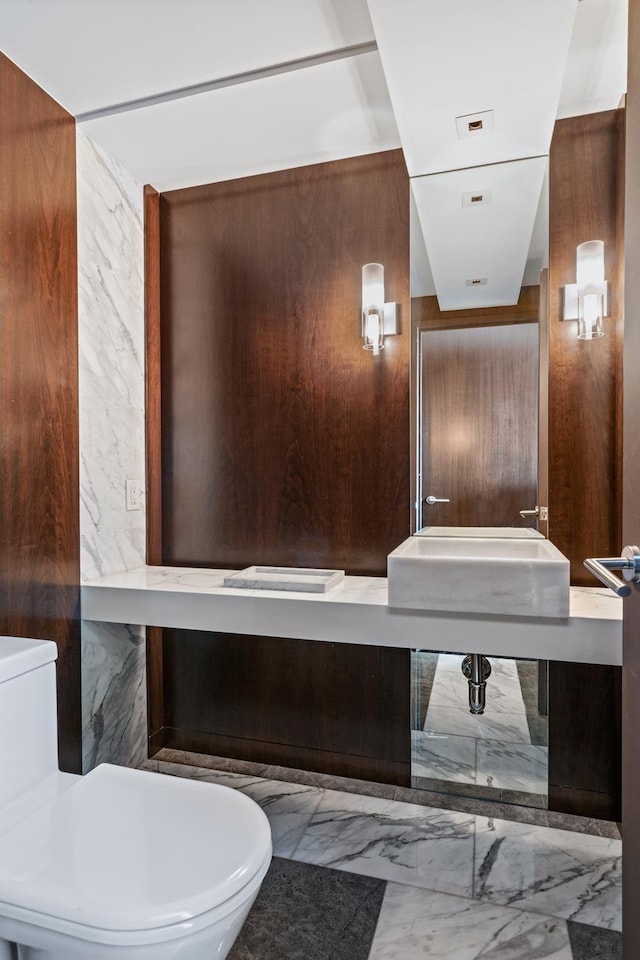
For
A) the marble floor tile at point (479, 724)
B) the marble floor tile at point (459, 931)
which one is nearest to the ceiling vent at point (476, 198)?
the marble floor tile at point (479, 724)

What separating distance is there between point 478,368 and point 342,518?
710mm

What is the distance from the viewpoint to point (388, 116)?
1.81m

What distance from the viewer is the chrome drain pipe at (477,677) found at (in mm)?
1833

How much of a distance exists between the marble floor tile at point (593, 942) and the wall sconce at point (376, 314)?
176 cm

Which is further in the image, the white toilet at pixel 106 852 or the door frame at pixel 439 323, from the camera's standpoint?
the door frame at pixel 439 323

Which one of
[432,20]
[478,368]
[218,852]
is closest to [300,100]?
[432,20]

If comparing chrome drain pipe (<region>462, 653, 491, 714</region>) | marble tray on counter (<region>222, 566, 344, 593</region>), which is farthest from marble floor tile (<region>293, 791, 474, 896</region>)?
marble tray on counter (<region>222, 566, 344, 593</region>)

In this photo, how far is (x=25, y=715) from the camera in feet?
4.32

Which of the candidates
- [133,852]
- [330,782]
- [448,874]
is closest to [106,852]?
[133,852]

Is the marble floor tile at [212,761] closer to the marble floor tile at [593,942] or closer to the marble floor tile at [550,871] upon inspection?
the marble floor tile at [550,871]

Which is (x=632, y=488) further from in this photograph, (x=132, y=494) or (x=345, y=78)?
(x=132, y=494)

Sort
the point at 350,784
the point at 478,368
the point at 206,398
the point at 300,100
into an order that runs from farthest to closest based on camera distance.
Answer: the point at 206,398 < the point at 350,784 < the point at 478,368 < the point at 300,100

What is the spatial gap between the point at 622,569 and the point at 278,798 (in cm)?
156

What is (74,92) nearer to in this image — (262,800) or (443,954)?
(262,800)
